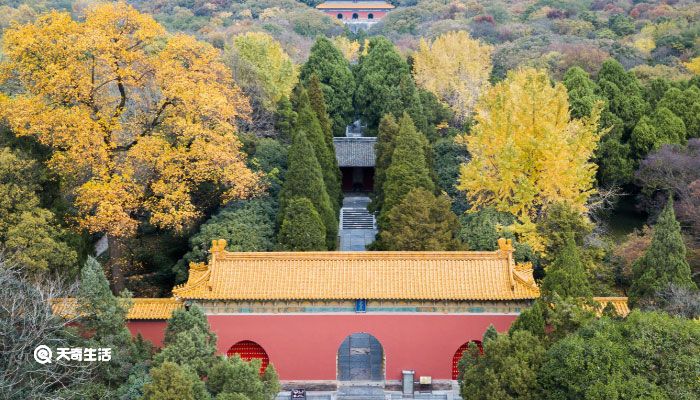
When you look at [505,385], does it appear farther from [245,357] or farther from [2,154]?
[2,154]

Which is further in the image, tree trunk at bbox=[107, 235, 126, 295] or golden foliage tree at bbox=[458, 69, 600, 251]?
golden foliage tree at bbox=[458, 69, 600, 251]

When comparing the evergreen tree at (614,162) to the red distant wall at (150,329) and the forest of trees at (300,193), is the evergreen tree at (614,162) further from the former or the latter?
the red distant wall at (150,329)

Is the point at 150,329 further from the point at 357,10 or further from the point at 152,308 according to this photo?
the point at 357,10

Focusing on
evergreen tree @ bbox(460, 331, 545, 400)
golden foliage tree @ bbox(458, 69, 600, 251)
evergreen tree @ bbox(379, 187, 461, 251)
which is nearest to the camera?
evergreen tree @ bbox(460, 331, 545, 400)

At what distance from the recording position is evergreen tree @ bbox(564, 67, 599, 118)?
25359 mm

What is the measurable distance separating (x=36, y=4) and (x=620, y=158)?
46.8m

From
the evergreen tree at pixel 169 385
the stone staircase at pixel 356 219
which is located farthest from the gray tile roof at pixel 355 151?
the evergreen tree at pixel 169 385

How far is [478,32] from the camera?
5022 centimetres

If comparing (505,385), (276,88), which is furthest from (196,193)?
(505,385)

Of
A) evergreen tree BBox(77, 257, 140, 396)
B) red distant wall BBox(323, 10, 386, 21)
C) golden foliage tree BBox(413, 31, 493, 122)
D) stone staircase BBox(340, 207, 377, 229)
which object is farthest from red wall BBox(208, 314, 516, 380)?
red distant wall BBox(323, 10, 386, 21)

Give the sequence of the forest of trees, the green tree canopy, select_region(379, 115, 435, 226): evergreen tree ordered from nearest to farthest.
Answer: the forest of trees
the green tree canopy
select_region(379, 115, 435, 226): evergreen tree

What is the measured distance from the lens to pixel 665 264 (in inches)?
585

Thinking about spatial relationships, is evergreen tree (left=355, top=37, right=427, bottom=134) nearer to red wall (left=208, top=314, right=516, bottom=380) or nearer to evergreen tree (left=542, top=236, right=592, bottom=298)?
red wall (left=208, top=314, right=516, bottom=380)

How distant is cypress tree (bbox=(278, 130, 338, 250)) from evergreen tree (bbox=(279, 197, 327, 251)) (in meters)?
1.59
